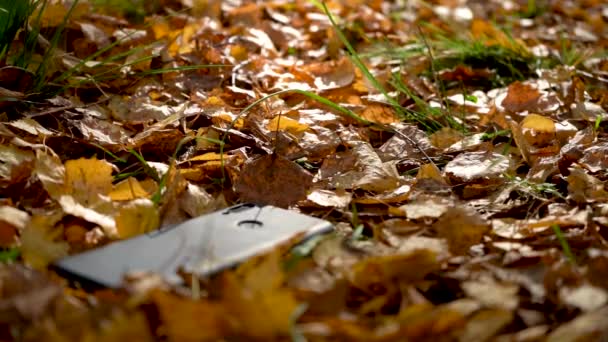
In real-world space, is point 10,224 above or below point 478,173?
above

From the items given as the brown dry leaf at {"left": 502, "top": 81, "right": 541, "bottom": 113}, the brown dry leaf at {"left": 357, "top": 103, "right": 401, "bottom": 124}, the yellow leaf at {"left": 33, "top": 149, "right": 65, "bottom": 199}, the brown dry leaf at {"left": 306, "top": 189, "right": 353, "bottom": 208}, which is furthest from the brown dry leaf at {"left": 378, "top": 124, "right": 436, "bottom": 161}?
the yellow leaf at {"left": 33, "top": 149, "right": 65, "bottom": 199}

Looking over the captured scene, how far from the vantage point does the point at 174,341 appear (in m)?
0.80

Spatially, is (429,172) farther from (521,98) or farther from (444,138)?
(521,98)

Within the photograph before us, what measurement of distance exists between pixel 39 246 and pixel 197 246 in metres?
0.19

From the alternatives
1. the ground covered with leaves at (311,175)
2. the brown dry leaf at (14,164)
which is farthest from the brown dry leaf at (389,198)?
the brown dry leaf at (14,164)

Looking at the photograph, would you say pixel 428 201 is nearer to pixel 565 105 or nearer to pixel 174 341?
pixel 174 341

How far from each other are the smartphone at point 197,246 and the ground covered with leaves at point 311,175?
28mm

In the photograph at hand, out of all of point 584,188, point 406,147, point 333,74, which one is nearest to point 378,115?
point 406,147

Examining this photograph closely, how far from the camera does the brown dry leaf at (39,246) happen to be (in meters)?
0.99

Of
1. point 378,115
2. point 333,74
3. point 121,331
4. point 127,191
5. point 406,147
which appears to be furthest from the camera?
point 333,74

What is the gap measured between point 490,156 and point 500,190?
0.10 m

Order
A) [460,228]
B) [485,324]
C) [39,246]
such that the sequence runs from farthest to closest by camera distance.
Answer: [460,228] < [39,246] < [485,324]

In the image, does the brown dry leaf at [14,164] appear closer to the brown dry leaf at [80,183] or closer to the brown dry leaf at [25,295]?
the brown dry leaf at [80,183]

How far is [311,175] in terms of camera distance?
1327mm
